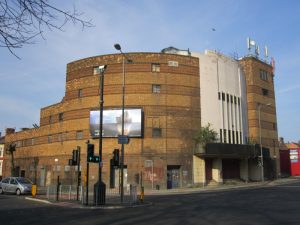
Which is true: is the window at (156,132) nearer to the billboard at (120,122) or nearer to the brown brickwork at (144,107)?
the brown brickwork at (144,107)

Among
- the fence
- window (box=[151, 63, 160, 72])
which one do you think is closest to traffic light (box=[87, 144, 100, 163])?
the fence

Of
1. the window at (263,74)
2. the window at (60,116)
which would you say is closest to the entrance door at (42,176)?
the window at (60,116)

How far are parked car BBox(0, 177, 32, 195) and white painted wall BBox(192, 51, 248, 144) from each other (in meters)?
22.3

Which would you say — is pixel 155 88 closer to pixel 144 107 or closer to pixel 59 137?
pixel 144 107

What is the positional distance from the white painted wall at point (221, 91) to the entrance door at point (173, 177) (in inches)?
278

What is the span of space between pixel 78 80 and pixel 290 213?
36.1m

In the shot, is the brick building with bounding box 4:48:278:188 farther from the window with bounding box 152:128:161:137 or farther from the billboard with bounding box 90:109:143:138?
the billboard with bounding box 90:109:143:138

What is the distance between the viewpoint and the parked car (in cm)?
3200

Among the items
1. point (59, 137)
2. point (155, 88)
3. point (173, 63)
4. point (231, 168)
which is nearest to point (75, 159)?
point (155, 88)

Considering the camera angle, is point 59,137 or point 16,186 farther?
point 59,137

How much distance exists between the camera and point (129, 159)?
4169cm

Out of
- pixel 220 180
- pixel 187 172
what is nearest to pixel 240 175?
pixel 220 180

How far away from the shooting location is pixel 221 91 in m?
48.1

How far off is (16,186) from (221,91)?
2800 centimetres
